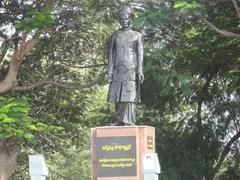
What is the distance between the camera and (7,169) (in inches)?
667

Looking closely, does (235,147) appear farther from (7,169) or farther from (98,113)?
(7,169)

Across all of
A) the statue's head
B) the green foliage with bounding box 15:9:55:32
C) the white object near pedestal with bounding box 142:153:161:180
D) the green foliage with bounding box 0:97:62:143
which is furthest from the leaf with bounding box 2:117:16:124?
the white object near pedestal with bounding box 142:153:161:180

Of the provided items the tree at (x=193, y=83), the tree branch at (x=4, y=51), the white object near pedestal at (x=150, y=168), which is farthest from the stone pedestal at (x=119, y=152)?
the tree branch at (x=4, y=51)

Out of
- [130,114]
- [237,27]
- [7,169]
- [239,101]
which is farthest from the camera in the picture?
[239,101]

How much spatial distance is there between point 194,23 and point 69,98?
5.17 m

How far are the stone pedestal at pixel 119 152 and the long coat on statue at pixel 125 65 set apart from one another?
3.50 feet

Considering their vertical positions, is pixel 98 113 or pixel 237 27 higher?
pixel 237 27

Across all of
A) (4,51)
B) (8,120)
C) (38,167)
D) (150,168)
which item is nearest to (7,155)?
(4,51)

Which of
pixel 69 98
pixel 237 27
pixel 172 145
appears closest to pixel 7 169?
pixel 69 98

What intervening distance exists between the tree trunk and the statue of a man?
257 inches

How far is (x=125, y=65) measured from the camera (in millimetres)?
11195

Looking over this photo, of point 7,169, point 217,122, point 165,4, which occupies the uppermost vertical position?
point 165,4

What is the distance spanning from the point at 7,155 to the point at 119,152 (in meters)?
7.68

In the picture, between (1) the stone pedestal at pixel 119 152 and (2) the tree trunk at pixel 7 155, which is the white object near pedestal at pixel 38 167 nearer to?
(1) the stone pedestal at pixel 119 152
